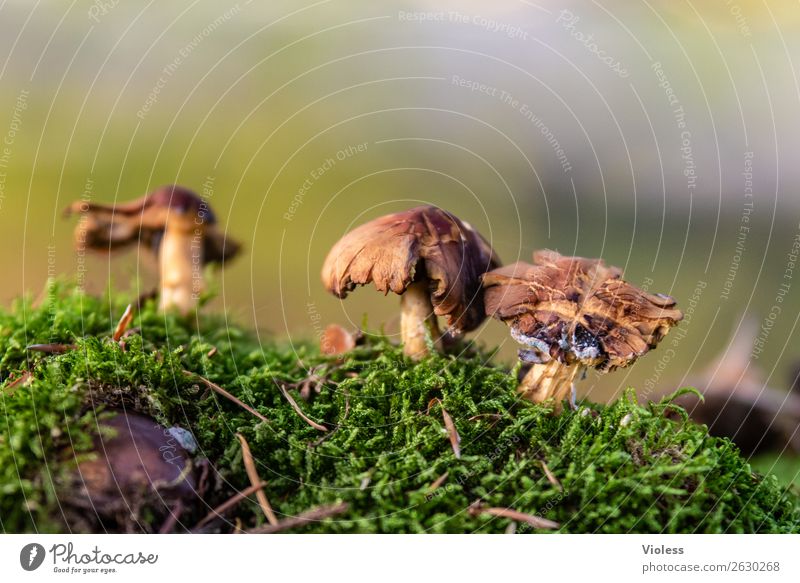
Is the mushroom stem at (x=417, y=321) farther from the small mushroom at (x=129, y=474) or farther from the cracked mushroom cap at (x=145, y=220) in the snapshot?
the cracked mushroom cap at (x=145, y=220)

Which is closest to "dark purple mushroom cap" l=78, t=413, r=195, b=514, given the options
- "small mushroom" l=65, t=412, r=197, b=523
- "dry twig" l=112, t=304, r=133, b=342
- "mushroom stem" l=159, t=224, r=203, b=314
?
"small mushroom" l=65, t=412, r=197, b=523

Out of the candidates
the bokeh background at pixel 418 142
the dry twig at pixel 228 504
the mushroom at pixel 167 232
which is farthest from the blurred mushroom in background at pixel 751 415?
the mushroom at pixel 167 232

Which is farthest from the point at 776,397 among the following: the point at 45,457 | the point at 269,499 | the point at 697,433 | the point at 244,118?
the point at 244,118

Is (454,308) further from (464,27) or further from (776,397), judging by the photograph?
(464,27)

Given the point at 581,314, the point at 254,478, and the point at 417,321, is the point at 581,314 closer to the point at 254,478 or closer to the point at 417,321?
the point at 417,321

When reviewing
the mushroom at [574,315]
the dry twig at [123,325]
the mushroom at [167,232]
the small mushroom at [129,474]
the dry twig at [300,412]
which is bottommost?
the small mushroom at [129,474]

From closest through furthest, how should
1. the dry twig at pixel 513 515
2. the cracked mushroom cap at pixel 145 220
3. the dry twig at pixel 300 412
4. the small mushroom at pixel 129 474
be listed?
1. the small mushroom at pixel 129 474
2. the dry twig at pixel 513 515
3. the dry twig at pixel 300 412
4. the cracked mushroom cap at pixel 145 220
